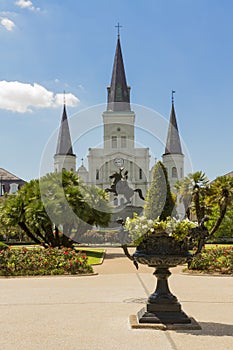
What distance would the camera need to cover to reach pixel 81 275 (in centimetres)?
1675

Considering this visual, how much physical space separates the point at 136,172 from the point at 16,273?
54.3m

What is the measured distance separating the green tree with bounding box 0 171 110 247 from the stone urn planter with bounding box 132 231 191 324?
1925 cm

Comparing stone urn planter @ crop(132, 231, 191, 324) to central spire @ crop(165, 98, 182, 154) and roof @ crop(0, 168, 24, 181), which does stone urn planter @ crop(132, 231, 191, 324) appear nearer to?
roof @ crop(0, 168, 24, 181)

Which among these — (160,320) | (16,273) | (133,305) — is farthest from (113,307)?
(16,273)

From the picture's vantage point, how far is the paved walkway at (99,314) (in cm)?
670

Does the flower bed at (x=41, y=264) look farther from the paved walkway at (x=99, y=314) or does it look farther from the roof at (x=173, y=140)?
the roof at (x=173, y=140)

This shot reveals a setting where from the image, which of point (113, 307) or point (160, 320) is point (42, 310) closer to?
point (113, 307)

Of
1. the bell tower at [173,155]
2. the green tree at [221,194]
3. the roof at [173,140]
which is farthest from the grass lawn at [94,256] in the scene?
the roof at [173,140]

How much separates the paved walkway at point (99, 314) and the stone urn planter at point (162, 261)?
410mm

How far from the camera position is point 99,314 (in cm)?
884

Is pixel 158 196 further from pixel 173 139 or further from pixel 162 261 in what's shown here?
pixel 162 261

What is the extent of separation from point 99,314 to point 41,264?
8.89 m

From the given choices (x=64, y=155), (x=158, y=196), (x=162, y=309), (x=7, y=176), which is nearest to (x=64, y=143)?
(x=64, y=155)

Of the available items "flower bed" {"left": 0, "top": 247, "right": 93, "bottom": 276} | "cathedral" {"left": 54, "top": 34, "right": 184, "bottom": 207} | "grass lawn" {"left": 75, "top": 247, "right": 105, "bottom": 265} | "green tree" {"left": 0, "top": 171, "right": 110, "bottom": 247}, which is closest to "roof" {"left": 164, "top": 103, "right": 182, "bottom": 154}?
"cathedral" {"left": 54, "top": 34, "right": 184, "bottom": 207}
